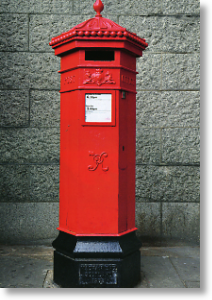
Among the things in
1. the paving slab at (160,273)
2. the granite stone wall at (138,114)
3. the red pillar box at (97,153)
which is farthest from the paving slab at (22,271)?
the paving slab at (160,273)

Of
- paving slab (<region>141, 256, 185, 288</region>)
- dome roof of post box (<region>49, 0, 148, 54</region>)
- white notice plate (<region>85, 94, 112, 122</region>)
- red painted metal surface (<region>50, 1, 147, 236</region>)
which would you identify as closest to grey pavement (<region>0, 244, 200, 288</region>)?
paving slab (<region>141, 256, 185, 288</region>)

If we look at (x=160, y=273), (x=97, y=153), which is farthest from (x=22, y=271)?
(x=97, y=153)

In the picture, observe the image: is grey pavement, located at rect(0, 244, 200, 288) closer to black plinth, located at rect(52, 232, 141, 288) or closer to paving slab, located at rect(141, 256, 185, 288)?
paving slab, located at rect(141, 256, 185, 288)

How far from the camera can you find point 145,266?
3.44 metres

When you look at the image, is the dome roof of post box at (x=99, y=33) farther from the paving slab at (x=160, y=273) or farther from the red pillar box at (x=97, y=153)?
the paving slab at (x=160, y=273)

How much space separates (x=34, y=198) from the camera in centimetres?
427

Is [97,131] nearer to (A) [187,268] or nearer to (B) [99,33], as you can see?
(B) [99,33]

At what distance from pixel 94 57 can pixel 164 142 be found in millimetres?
1611

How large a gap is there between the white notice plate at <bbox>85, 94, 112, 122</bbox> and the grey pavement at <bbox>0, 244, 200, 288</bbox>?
1.62 metres

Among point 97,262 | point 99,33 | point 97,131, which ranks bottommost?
point 97,262

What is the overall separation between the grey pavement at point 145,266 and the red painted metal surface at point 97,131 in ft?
2.30

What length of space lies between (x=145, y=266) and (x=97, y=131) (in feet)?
5.63

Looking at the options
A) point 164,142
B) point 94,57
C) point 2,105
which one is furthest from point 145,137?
point 2,105

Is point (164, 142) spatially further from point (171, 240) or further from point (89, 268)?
point (89, 268)
